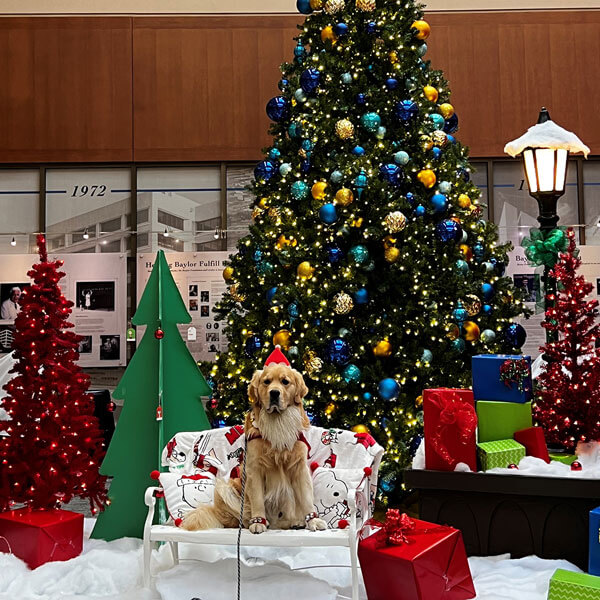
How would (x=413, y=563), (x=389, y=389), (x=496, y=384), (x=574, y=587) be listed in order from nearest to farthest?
(x=574, y=587) → (x=413, y=563) → (x=496, y=384) → (x=389, y=389)

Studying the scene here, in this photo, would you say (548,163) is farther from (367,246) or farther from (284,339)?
(284,339)

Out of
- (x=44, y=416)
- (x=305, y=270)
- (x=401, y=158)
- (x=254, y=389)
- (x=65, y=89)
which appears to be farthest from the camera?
(x=65, y=89)

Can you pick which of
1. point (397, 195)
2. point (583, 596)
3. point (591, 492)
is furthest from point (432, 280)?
point (583, 596)

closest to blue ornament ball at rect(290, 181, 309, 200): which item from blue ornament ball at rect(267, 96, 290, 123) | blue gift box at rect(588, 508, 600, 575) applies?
blue ornament ball at rect(267, 96, 290, 123)

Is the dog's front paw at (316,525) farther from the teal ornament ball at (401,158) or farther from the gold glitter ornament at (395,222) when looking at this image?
the teal ornament ball at (401,158)

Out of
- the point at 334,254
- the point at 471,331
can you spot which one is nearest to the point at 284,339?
the point at 334,254

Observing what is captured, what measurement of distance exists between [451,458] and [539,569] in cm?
70

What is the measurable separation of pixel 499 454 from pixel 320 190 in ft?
7.49

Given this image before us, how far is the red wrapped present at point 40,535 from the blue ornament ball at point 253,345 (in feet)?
5.79

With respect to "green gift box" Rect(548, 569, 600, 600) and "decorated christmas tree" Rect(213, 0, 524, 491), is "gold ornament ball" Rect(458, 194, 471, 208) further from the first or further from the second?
"green gift box" Rect(548, 569, 600, 600)

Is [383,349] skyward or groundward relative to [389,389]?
skyward

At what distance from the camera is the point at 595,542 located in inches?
139

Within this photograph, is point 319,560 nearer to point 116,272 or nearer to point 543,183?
point 543,183

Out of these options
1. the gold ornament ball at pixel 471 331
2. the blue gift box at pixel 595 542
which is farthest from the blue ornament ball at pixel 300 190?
the blue gift box at pixel 595 542
